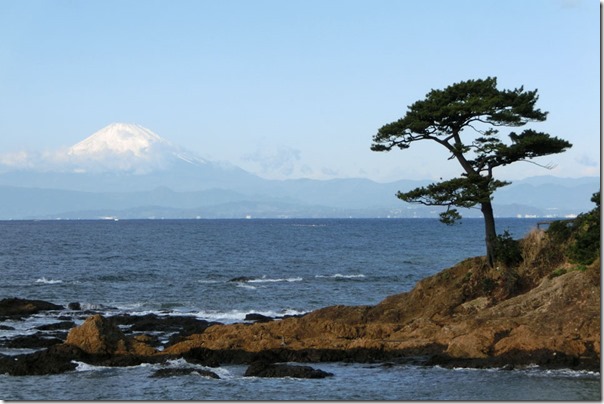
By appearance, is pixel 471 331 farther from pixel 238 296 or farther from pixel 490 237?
pixel 238 296

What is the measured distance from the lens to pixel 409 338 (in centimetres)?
3097

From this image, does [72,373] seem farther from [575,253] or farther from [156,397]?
[575,253]

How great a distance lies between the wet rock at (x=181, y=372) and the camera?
2680cm

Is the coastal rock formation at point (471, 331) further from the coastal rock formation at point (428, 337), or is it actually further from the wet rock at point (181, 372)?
the wet rock at point (181, 372)

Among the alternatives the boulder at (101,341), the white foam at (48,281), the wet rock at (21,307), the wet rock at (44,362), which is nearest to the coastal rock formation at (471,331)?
the boulder at (101,341)

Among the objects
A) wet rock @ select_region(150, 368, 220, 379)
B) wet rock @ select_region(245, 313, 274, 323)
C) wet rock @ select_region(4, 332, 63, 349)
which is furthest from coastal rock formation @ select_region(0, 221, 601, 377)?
wet rock @ select_region(245, 313, 274, 323)

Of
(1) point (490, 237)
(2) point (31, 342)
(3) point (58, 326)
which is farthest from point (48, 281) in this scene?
(1) point (490, 237)

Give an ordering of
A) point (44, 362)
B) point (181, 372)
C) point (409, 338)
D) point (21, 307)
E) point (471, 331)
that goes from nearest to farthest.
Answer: point (181, 372) < point (44, 362) < point (471, 331) < point (409, 338) < point (21, 307)

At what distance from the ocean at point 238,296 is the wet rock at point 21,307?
1278mm

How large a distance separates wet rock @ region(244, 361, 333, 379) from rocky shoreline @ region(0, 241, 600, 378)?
0.11 ft

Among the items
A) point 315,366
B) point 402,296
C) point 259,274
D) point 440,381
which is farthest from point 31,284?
point 440,381

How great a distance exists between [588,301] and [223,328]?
12969 millimetres

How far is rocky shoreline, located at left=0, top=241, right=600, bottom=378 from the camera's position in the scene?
27.4m

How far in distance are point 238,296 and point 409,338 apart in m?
26.1
